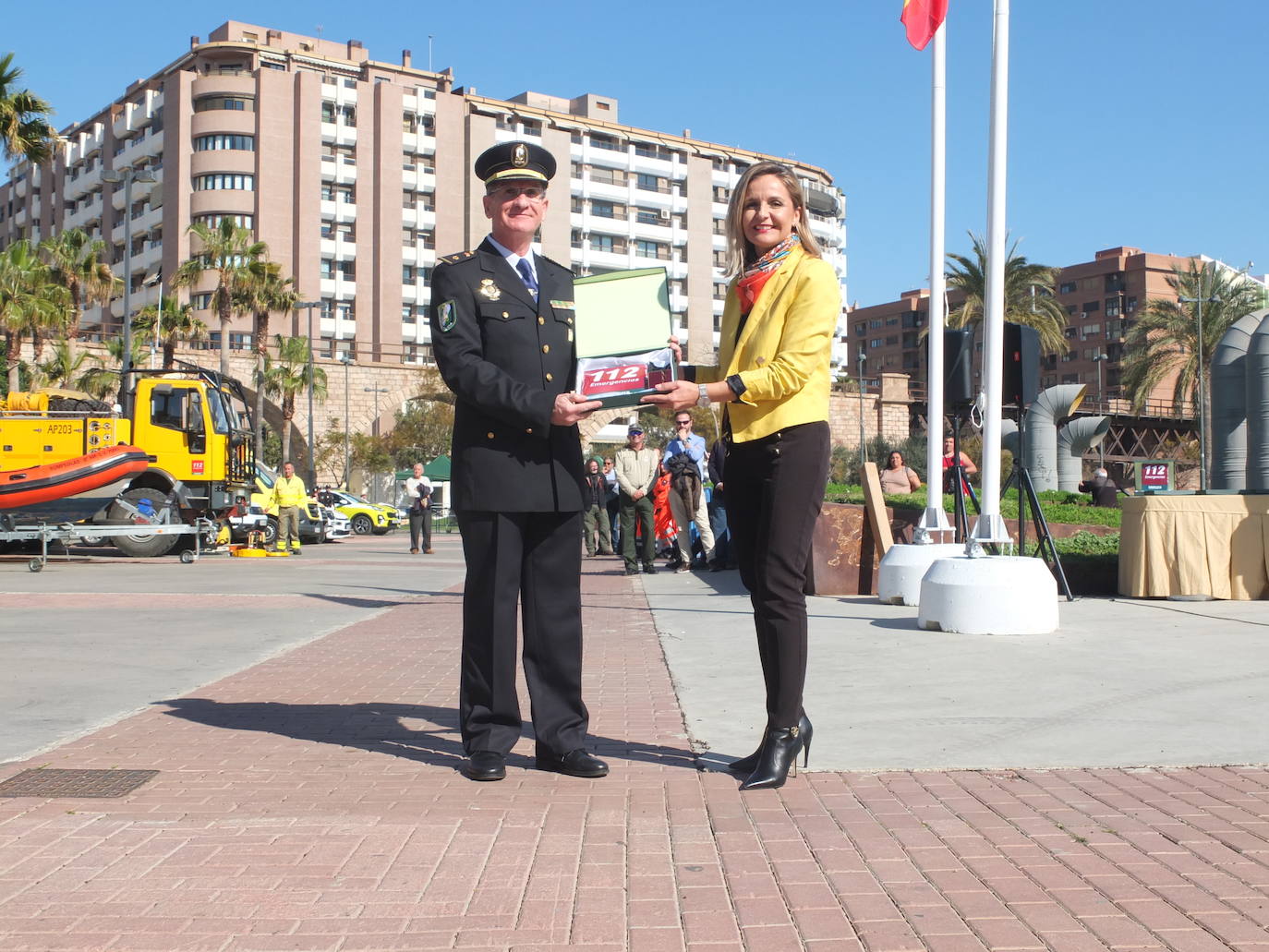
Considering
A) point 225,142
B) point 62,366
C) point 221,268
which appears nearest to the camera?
point 62,366

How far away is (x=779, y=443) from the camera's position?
13.6ft

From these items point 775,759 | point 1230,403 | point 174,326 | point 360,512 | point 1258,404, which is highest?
point 174,326

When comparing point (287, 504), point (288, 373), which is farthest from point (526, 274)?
point (288, 373)

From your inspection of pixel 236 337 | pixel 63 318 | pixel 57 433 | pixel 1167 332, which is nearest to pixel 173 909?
pixel 57 433

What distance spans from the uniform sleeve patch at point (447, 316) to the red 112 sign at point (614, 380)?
20.8 inches

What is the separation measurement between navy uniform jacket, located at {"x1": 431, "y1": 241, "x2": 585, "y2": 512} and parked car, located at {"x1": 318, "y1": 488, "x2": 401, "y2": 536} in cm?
3356

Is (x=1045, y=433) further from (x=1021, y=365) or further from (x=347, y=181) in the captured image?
(x=347, y=181)

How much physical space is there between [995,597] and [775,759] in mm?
3947

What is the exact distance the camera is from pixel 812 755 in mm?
4484

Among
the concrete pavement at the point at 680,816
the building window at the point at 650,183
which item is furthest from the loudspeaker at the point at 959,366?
the building window at the point at 650,183

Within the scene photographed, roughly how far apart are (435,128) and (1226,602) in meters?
78.7

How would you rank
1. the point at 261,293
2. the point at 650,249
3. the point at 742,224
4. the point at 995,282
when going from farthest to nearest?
1. the point at 650,249
2. the point at 261,293
3. the point at 995,282
4. the point at 742,224

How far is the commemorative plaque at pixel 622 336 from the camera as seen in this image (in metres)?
4.00

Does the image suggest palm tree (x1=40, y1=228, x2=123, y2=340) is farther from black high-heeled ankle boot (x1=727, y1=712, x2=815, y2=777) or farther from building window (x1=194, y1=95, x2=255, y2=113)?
black high-heeled ankle boot (x1=727, y1=712, x2=815, y2=777)
